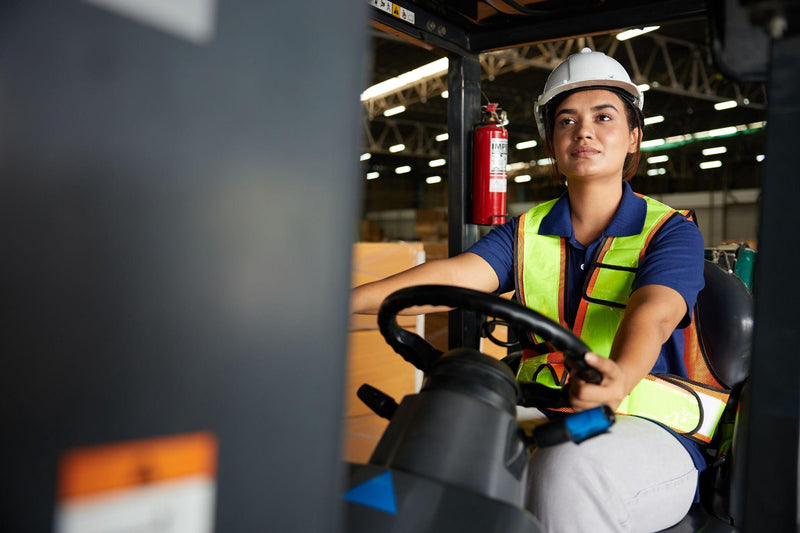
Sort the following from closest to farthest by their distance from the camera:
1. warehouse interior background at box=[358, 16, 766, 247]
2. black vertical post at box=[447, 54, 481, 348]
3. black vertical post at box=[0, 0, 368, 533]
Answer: black vertical post at box=[0, 0, 368, 533]
black vertical post at box=[447, 54, 481, 348]
warehouse interior background at box=[358, 16, 766, 247]

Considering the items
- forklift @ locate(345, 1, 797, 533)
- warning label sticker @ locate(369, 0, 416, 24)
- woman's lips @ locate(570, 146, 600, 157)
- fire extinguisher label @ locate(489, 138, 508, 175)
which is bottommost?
forklift @ locate(345, 1, 797, 533)

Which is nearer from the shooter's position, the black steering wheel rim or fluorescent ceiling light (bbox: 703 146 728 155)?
the black steering wheel rim

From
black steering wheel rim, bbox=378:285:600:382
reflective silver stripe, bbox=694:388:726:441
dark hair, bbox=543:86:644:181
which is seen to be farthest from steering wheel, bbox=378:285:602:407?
dark hair, bbox=543:86:644:181

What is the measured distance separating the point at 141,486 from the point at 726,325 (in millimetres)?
1662

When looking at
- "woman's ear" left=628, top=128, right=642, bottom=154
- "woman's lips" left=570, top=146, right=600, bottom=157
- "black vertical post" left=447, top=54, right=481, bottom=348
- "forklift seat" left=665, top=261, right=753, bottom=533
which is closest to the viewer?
"forklift seat" left=665, top=261, right=753, bottom=533

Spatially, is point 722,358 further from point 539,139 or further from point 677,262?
point 539,139

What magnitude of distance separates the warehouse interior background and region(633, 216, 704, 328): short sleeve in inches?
257

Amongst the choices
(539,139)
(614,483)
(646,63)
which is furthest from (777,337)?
(646,63)

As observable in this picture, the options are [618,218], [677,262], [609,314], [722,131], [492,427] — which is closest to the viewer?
[492,427]

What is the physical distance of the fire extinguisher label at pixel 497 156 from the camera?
93.1 inches

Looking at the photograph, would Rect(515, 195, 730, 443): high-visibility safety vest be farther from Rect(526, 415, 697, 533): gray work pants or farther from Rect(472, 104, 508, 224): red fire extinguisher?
Rect(472, 104, 508, 224): red fire extinguisher

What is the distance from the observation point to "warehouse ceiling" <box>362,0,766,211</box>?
2.15 meters

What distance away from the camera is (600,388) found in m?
1.14

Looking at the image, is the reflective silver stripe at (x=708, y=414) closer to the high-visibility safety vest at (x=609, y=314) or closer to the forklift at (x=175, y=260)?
the high-visibility safety vest at (x=609, y=314)
